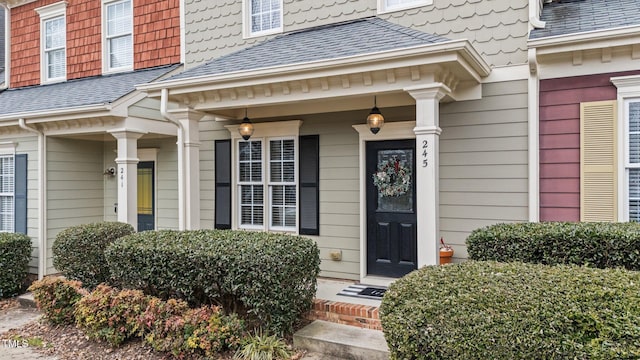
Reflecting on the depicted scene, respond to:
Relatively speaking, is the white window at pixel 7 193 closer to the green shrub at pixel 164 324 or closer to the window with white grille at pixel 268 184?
the window with white grille at pixel 268 184

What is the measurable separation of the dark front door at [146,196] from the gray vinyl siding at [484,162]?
542 cm

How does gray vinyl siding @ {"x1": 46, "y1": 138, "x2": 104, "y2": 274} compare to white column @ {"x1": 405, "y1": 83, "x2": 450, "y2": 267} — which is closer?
white column @ {"x1": 405, "y1": 83, "x2": 450, "y2": 267}

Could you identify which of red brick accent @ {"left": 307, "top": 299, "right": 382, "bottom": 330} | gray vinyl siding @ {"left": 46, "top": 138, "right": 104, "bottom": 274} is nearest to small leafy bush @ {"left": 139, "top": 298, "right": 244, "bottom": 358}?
red brick accent @ {"left": 307, "top": 299, "right": 382, "bottom": 330}

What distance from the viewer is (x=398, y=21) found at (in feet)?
19.7

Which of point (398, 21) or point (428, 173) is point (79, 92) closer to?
point (398, 21)

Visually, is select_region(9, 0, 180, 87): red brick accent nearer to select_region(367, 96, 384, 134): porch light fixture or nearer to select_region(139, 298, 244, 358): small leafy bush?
select_region(367, 96, 384, 134): porch light fixture

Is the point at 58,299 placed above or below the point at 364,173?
below

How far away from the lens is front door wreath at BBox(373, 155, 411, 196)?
590 cm

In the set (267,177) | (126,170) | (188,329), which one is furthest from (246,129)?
(188,329)

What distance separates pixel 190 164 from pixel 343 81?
8.24 feet

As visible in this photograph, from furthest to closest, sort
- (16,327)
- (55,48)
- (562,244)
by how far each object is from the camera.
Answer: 1. (55,48)
2. (16,327)
3. (562,244)

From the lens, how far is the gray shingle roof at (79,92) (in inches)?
292

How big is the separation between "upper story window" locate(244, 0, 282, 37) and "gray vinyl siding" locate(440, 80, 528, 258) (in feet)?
10.2

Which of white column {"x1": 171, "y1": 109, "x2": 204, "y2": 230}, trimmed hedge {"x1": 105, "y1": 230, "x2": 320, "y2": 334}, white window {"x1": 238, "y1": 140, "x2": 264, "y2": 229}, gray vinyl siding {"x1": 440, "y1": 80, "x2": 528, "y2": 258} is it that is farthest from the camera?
white window {"x1": 238, "y1": 140, "x2": 264, "y2": 229}
